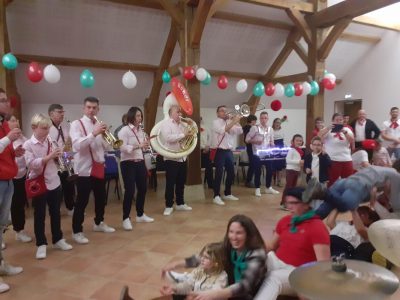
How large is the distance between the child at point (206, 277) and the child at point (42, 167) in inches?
66.7

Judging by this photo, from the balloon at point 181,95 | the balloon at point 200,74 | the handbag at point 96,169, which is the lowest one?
the handbag at point 96,169

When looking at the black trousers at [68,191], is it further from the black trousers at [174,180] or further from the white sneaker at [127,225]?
the black trousers at [174,180]

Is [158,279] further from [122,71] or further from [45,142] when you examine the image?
[122,71]

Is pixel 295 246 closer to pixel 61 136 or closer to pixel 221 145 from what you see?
pixel 61 136

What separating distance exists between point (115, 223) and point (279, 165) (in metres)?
3.56

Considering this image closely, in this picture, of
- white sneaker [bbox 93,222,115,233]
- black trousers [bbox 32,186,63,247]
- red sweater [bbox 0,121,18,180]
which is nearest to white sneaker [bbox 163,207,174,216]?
white sneaker [bbox 93,222,115,233]

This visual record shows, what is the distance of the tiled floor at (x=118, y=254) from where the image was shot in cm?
251

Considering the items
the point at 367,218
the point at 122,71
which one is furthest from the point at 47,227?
the point at 122,71

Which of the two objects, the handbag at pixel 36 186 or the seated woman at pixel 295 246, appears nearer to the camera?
the seated woman at pixel 295 246

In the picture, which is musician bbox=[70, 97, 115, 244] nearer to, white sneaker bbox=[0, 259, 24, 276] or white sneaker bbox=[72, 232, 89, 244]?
white sneaker bbox=[72, 232, 89, 244]

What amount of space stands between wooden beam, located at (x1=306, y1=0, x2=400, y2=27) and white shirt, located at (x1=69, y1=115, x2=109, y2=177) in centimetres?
473

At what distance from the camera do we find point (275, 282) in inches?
69.0

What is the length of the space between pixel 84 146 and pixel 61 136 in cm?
85

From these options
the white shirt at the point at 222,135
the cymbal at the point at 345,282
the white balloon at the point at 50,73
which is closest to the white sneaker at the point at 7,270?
the cymbal at the point at 345,282
